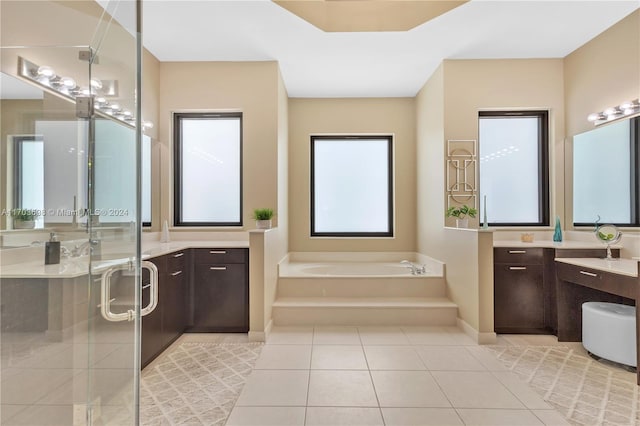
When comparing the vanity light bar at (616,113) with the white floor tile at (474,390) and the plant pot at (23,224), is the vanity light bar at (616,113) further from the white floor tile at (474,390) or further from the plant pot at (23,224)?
the plant pot at (23,224)

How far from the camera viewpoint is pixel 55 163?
52.0 inches

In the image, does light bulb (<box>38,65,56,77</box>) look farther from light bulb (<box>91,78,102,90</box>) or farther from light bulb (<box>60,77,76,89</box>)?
light bulb (<box>91,78,102,90</box>)

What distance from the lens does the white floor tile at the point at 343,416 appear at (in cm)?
199

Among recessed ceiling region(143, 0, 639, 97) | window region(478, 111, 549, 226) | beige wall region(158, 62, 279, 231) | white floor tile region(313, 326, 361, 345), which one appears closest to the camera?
recessed ceiling region(143, 0, 639, 97)

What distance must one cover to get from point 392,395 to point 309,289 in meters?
1.89

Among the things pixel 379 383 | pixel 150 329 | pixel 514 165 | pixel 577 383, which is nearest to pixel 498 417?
pixel 379 383

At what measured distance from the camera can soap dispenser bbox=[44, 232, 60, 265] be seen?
1269mm

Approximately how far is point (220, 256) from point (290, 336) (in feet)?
3.48

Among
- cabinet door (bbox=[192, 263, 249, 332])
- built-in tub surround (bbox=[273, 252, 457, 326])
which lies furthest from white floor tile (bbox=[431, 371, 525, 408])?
cabinet door (bbox=[192, 263, 249, 332])

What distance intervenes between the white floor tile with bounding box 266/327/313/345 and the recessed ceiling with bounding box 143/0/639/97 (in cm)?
298

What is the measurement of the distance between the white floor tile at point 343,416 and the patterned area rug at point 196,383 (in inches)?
20.8

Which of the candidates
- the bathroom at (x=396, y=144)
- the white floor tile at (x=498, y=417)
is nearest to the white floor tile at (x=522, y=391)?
the white floor tile at (x=498, y=417)

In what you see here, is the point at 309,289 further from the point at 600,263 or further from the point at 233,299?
the point at 600,263

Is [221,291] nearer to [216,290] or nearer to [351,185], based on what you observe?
[216,290]
